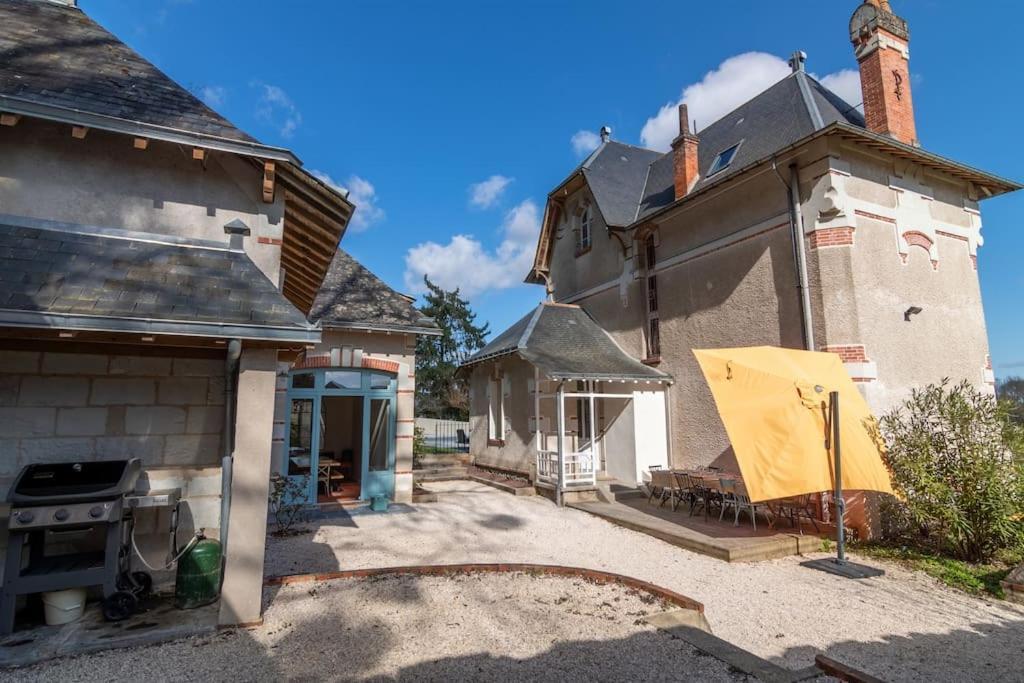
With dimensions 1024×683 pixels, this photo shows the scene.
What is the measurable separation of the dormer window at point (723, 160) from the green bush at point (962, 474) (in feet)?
19.9

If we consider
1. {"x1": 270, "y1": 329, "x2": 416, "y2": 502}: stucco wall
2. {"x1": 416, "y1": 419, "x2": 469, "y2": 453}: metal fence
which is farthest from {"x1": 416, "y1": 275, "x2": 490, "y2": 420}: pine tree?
{"x1": 270, "y1": 329, "x2": 416, "y2": 502}: stucco wall

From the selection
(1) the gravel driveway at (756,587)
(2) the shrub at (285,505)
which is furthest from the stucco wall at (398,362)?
(1) the gravel driveway at (756,587)

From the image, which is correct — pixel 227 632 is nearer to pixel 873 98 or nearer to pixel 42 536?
pixel 42 536

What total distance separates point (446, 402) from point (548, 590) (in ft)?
86.3

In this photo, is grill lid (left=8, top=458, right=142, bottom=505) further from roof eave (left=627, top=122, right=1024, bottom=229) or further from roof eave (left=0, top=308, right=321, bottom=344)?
roof eave (left=627, top=122, right=1024, bottom=229)

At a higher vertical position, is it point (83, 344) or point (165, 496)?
point (83, 344)

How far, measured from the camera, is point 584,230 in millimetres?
14539

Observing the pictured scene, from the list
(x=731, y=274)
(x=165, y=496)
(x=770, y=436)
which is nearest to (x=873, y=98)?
(x=731, y=274)

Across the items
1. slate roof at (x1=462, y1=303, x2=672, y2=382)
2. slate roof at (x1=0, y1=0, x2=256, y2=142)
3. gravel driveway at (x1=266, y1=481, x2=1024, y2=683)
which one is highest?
slate roof at (x1=0, y1=0, x2=256, y2=142)

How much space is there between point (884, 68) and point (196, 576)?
41.5 feet

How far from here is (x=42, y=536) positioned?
3.98m

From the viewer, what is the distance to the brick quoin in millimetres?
7922

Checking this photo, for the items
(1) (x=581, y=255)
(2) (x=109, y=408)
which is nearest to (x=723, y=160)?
(1) (x=581, y=255)

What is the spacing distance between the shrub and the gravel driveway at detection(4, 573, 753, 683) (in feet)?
10.8
